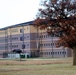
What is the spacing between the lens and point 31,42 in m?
121

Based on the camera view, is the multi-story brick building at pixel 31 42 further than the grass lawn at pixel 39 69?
Yes

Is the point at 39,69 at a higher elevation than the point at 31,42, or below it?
below

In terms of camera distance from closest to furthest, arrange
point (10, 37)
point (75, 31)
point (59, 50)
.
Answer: point (75, 31) < point (59, 50) < point (10, 37)

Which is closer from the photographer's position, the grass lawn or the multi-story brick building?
the grass lawn

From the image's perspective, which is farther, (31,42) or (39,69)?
(31,42)

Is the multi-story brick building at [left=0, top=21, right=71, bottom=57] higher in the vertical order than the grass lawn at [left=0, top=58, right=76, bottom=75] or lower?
higher

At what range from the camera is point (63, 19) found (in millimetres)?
38719

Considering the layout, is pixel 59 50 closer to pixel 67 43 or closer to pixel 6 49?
pixel 6 49

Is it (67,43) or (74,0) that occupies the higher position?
(74,0)

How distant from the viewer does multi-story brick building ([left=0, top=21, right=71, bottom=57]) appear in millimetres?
113562

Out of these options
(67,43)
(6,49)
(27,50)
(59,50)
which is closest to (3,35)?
(6,49)

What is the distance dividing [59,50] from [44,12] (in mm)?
71999

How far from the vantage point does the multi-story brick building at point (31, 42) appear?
11356cm

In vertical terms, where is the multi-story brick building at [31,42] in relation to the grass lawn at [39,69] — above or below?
above
